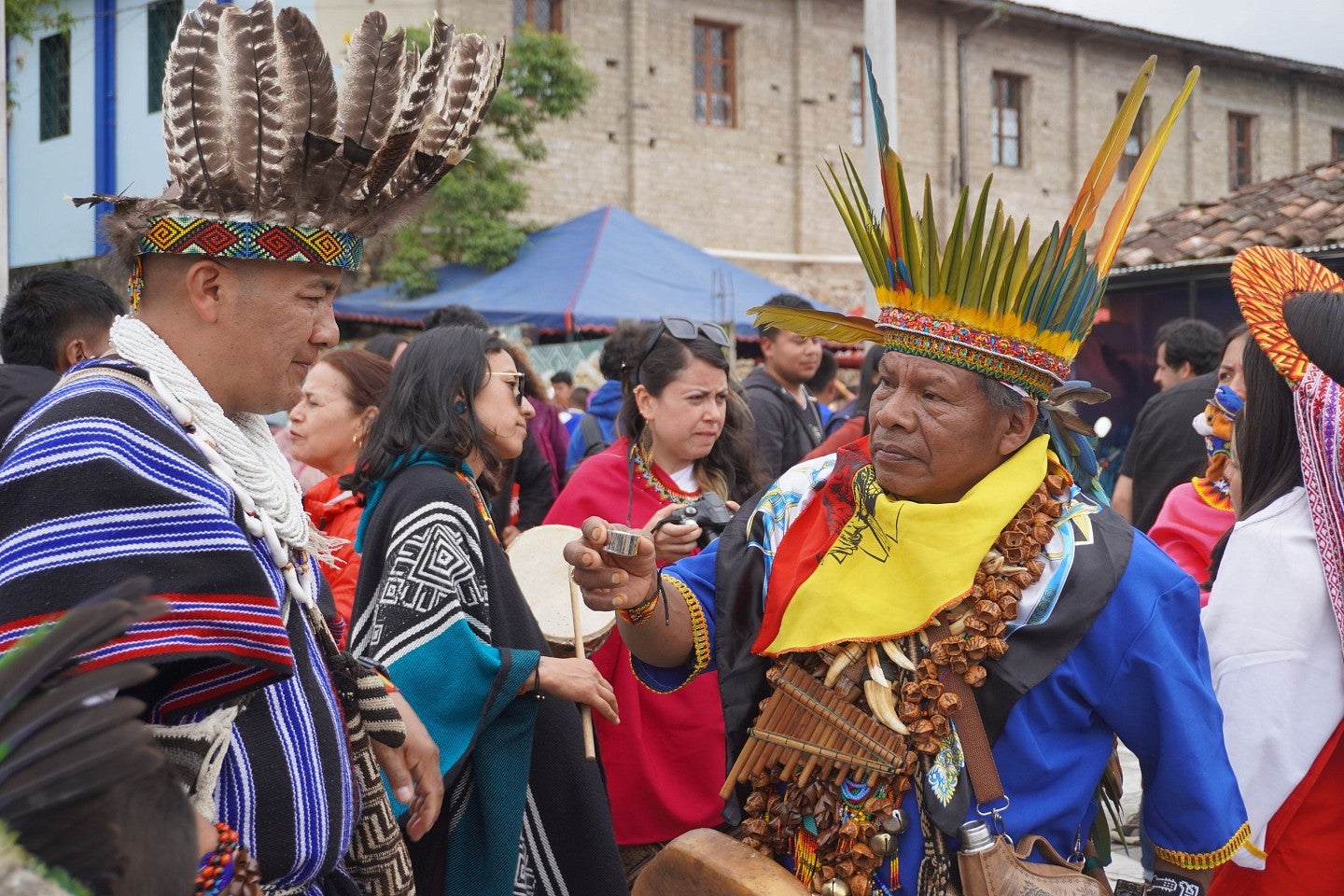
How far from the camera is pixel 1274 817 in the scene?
9.52 ft

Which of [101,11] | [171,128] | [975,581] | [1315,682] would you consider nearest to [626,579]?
[975,581]

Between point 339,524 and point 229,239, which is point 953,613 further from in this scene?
point 339,524

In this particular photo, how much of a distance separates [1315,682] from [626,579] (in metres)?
1.62

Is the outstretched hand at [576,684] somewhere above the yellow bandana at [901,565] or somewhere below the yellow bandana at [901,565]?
below

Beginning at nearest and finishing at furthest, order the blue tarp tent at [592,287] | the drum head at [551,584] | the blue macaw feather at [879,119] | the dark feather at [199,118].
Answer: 1. the dark feather at [199,118]
2. the blue macaw feather at [879,119]
3. the drum head at [551,584]
4. the blue tarp tent at [592,287]

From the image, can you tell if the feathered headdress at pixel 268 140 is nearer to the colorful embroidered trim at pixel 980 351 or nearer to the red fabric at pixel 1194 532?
the colorful embroidered trim at pixel 980 351

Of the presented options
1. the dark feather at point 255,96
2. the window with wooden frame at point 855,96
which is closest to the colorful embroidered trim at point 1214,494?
the dark feather at point 255,96

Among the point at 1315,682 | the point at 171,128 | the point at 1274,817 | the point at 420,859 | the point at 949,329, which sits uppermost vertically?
the point at 171,128

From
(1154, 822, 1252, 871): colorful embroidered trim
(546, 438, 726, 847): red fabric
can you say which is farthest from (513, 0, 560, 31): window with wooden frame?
(1154, 822, 1252, 871): colorful embroidered trim

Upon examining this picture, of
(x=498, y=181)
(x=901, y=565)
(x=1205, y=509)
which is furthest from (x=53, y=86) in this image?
(x=901, y=565)

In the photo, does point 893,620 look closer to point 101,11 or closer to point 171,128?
point 171,128

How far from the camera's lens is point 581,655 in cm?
361

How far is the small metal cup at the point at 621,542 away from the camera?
2584 millimetres

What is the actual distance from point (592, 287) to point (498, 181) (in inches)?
145
